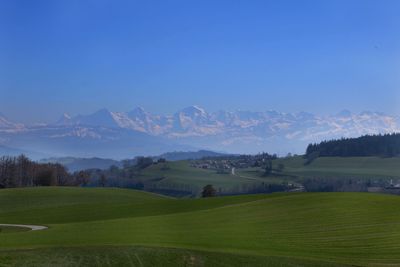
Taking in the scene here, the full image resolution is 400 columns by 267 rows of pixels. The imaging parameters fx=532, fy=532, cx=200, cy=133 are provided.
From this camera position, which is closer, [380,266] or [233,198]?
[380,266]

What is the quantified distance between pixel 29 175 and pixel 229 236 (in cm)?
13785

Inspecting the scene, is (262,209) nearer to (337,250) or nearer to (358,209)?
(358,209)

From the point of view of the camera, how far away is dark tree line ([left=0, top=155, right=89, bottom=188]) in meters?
161

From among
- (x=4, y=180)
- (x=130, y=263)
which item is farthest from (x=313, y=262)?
(x=4, y=180)

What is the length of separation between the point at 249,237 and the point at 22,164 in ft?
470

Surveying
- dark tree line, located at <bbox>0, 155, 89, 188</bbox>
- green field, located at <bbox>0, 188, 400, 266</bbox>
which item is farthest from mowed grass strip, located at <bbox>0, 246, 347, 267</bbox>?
dark tree line, located at <bbox>0, 155, 89, 188</bbox>

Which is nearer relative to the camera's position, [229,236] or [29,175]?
[229,236]

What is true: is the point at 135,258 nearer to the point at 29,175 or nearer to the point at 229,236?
the point at 229,236

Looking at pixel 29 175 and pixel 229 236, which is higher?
pixel 29 175

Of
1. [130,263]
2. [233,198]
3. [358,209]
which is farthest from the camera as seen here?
[233,198]

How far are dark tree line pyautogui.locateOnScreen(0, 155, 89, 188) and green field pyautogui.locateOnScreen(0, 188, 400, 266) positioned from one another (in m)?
88.5

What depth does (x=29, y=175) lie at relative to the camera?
169250 mm

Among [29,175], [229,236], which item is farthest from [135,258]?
[29,175]

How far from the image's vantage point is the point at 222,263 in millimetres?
31141
